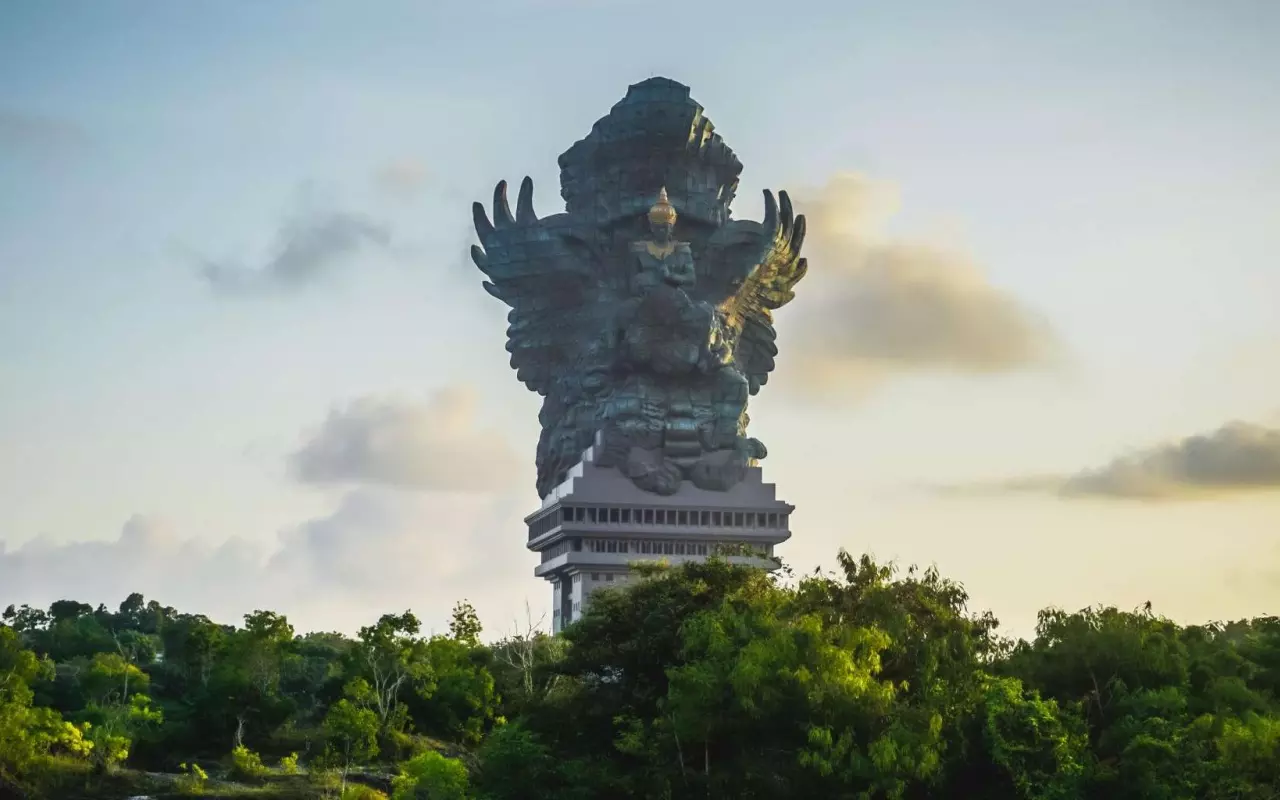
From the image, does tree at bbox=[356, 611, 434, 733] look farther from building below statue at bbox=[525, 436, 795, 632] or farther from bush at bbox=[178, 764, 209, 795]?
building below statue at bbox=[525, 436, 795, 632]

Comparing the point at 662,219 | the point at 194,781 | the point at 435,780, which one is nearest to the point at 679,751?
the point at 435,780

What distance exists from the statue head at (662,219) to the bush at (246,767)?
59.9 metres

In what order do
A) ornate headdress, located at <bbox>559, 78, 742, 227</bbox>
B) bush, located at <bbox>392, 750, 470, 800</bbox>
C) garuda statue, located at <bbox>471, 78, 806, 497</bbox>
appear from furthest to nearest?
1. ornate headdress, located at <bbox>559, 78, 742, 227</bbox>
2. garuda statue, located at <bbox>471, 78, 806, 497</bbox>
3. bush, located at <bbox>392, 750, 470, 800</bbox>

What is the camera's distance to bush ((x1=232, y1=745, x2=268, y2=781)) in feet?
202

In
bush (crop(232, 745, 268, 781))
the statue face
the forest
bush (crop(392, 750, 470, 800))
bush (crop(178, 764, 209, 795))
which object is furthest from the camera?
the statue face

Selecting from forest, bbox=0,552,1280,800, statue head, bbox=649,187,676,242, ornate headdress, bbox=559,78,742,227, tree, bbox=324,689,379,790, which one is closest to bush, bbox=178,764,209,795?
forest, bbox=0,552,1280,800

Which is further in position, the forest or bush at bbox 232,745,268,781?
bush at bbox 232,745,268,781

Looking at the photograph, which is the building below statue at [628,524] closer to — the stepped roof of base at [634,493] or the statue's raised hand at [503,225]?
the stepped roof of base at [634,493]

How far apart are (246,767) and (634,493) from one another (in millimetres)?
55873

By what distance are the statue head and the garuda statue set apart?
0.29 feet

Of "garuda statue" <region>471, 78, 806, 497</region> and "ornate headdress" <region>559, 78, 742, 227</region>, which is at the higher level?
"ornate headdress" <region>559, 78, 742, 227</region>

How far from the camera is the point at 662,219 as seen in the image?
377ft

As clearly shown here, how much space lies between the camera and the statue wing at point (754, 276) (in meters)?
119

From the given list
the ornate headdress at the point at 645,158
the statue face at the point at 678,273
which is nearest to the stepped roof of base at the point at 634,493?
the statue face at the point at 678,273
